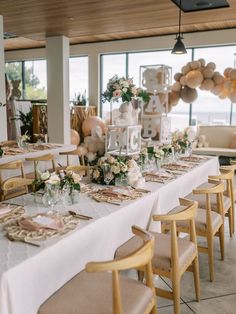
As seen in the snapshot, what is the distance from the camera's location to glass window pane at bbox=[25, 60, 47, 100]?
415 inches

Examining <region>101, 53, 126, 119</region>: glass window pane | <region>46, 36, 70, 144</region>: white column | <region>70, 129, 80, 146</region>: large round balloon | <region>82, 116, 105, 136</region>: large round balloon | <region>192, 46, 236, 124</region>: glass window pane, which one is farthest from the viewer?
<region>101, 53, 126, 119</region>: glass window pane

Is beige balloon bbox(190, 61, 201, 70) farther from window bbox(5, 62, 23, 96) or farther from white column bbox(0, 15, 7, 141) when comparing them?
window bbox(5, 62, 23, 96)

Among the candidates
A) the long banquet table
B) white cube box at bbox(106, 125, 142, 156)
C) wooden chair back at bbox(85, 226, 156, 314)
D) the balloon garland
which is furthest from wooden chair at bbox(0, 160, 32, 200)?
the balloon garland

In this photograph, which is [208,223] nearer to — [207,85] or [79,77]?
[207,85]

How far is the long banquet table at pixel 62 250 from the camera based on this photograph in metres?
1.51

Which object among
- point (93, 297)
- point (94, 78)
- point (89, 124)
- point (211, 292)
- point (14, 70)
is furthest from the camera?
point (14, 70)

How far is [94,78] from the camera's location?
932 cm

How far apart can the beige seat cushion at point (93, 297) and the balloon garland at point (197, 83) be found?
4140 mm

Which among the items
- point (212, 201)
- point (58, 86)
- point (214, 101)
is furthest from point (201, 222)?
point (214, 101)

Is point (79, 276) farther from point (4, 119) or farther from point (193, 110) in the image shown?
point (193, 110)

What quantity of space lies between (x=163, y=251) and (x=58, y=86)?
17.4 feet

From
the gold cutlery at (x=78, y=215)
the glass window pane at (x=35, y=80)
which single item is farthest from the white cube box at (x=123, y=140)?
the glass window pane at (x=35, y=80)

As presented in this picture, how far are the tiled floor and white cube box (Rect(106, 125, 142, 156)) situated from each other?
1315 mm

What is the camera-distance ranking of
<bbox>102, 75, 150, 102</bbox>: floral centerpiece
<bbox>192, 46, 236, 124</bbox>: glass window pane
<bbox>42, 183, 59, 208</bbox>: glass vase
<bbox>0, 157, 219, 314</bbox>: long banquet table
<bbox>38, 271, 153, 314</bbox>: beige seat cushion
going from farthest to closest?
<bbox>192, 46, 236, 124</bbox>: glass window pane
<bbox>102, 75, 150, 102</bbox>: floral centerpiece
<bbox>42, 183, 59, 208</bbox>: glass vase
<bbox>38, 271, 153, 314</bbox>: beige seat cushion
<bbox>0, 157, 219, 314</bbox>: long banquet table
